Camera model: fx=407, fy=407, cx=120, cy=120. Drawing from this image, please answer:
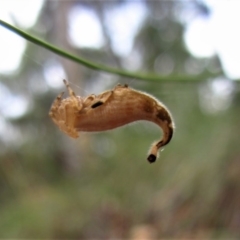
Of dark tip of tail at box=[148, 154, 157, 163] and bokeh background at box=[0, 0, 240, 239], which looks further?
bokeh background at box=[0, 0, 240, 239]

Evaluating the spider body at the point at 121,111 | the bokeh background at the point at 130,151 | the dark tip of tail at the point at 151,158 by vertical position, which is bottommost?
the dark tip of tail at the point at 151,158

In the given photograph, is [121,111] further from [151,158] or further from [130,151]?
[130,151]

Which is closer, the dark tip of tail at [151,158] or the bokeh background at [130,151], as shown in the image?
the dark tip of tail at [151,158]

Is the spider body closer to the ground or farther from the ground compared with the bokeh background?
closer to the ground

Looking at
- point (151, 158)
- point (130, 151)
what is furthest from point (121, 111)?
point (130, 151)

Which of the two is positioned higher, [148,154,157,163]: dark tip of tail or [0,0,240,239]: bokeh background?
[0,0,240,239]: bokeh background

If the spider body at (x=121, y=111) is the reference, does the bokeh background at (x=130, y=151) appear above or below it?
above

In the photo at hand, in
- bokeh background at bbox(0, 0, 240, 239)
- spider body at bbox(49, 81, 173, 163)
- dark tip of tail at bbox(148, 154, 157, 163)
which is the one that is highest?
bokeh background at bbox(0, 0, 240, 239)

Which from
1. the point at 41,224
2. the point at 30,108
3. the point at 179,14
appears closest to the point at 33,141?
the point at 30,108

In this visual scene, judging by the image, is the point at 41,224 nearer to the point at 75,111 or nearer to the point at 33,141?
the point at 33,141

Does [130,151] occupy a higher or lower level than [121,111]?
higher

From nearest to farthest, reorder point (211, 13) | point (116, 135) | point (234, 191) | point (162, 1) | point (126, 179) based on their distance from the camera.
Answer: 1. point (211, 13)
2. point (234, 191)
3. point (126, 179)
4. point (116, 135)
5. point (162, 1)
